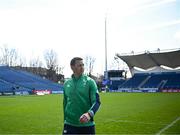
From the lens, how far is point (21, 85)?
60438 millimetres

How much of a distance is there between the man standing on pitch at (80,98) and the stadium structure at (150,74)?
66.7 m

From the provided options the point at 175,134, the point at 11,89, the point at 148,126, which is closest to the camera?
the point at 175,134

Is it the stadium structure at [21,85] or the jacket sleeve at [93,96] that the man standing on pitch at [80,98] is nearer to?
the jacket sleeve at [93,96]

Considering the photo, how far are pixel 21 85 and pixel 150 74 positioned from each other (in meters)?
33.5

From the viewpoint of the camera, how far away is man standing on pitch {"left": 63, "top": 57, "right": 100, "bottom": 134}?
16.3ft

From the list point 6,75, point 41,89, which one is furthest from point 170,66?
point 6,75

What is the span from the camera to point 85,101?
16.4 feet

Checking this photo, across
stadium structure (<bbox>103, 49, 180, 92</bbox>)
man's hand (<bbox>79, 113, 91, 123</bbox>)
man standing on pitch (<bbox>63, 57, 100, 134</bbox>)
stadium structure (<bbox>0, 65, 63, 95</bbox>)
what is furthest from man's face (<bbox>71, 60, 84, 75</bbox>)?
stadium structure (<bbox>103, 49, 180, 92</bbox>)

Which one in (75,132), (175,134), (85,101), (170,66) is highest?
(170,66)

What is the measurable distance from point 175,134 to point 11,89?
48692mm

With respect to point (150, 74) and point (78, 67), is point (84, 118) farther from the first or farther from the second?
point (150, 74)

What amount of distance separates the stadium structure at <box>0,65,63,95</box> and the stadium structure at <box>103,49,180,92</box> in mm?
17173

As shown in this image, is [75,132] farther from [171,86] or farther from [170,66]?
[170,66]

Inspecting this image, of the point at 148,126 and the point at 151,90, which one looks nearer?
the point at 148,126
